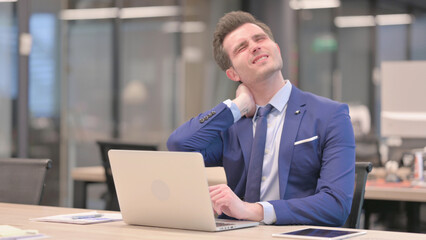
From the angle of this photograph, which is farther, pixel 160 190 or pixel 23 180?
pixel 23 180

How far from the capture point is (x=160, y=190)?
6.59 ft

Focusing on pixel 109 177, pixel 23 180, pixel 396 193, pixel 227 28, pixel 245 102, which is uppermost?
pixel 227 28

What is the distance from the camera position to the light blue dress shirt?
8.05ft

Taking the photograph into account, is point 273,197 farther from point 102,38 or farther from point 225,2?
point 225,2

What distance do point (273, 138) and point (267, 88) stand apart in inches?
7.9

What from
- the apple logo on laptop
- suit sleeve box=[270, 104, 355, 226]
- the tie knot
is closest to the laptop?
the apple logo on laptop

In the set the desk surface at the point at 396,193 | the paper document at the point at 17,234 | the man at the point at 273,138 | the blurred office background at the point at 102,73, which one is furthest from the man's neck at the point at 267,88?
the blurred office background at the point at 102,73

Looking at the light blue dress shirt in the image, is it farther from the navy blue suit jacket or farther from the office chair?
the office chair

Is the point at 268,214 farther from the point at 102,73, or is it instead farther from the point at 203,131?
the point at 102,73

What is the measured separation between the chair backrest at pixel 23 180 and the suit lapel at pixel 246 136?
954mm

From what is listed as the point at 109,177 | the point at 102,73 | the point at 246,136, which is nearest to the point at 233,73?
the point at 246,136

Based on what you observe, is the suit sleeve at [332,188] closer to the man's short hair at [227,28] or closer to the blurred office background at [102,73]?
the man's short hair at [227,28]

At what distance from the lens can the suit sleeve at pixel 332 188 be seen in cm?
219

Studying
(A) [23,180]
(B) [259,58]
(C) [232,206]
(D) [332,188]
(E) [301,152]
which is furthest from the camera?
(A) [23,180]
